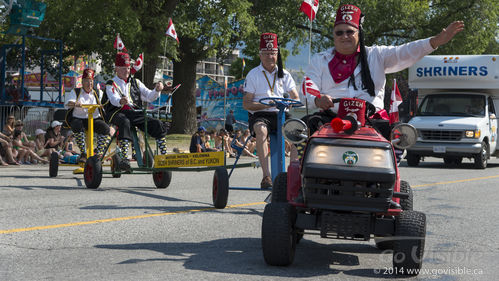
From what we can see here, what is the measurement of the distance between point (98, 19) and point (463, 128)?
1300 centimetres

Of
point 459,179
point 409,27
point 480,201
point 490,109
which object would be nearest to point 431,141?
point 490,109

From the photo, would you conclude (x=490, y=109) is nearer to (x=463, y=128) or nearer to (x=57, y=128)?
(x=463, y=128)

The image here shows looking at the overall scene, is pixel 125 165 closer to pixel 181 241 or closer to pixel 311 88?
pixel 181 241

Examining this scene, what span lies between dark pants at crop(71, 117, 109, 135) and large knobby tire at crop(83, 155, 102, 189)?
1.38 metres

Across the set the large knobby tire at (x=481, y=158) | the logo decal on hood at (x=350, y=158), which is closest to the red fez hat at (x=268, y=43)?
the logo decal on hood at (x=350, y=158)

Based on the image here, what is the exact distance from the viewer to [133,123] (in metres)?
11.2

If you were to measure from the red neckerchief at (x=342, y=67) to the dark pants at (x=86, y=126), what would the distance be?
6.69 m

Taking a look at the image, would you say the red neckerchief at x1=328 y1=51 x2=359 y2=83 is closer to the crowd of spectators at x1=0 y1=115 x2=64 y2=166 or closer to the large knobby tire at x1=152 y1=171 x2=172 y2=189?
the large knobby tire at x1=152 y1=171 x2=172 y2=189

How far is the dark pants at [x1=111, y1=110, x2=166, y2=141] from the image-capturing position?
11.0m

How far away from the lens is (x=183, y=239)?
667cm

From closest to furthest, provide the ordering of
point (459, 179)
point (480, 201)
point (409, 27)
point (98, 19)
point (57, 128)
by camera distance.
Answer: point (480, 201), point (459, 179), point (57, 128), point (98, 19), point (409, 27)

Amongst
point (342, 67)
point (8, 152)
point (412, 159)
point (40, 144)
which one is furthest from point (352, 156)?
point (412, 159)

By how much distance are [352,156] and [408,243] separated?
0.71 meters

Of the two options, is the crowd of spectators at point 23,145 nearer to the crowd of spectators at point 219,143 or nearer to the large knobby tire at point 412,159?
the crowd of spectators at point 219,143
